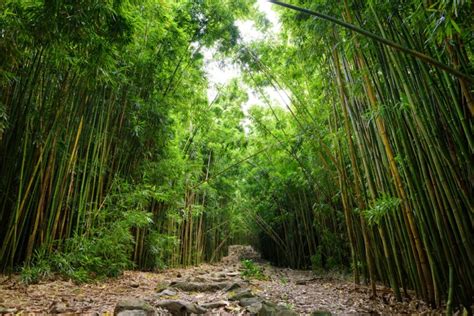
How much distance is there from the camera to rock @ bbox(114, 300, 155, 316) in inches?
73.4

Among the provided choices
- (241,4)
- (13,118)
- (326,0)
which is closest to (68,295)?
(13,118)

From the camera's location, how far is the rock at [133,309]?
186 cm

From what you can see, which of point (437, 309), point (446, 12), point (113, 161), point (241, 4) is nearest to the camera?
point (446, 12)

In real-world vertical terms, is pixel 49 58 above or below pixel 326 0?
below

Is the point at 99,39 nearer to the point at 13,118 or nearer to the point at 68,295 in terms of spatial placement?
the point at 13,118

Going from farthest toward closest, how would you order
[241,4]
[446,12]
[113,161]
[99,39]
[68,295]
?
1. [241,4]
2. [113,161]
3. [68,295]
4. [99,39]
5. [446,12]

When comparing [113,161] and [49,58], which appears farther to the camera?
[113,161]

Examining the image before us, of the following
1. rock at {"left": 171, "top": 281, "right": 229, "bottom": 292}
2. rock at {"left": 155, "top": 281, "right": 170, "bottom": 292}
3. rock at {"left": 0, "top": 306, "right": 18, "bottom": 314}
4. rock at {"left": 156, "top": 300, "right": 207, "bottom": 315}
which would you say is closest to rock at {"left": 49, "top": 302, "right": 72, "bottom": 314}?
rock at {"left": 0, "top": 306, "right": 18, "bottom": 314}

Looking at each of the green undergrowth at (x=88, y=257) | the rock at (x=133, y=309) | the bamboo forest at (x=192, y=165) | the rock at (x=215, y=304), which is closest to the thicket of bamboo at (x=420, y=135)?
A: the bamboo forest at (x=192, y=165)

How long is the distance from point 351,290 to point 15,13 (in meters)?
4.15

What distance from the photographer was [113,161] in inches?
159

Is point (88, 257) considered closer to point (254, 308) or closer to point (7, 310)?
point (7, 310)

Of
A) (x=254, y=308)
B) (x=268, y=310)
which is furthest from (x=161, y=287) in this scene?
(x=268, y=310)

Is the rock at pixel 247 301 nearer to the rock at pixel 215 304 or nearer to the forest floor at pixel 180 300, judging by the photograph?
the forest floor at pixel 180 300
